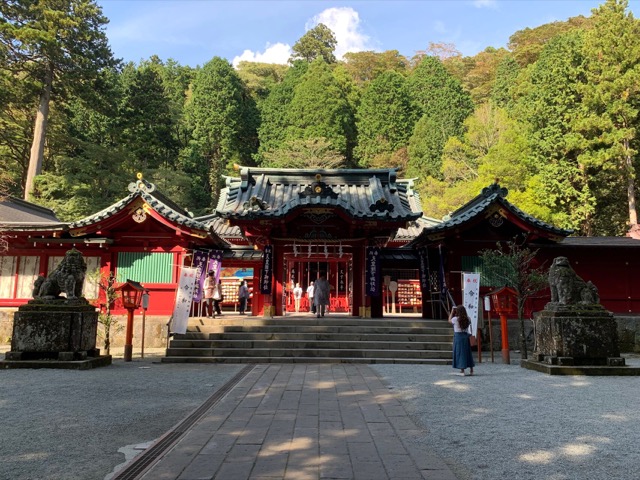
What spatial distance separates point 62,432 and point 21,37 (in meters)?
30.5

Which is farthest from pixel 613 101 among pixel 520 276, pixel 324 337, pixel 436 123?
pixel 324 337

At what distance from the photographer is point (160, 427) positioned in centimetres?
570

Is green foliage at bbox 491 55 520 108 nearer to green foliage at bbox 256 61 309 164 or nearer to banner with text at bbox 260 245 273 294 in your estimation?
green foliage at bbox 256 61 309 164

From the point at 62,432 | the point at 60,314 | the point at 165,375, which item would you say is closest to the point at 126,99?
the point at 60,314

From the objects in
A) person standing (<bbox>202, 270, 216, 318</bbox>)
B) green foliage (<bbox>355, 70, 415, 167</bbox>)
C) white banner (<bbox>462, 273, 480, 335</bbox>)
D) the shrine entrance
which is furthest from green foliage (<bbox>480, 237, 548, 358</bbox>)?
green foliage (<bbox>355, 70, 415, 167</bbox>)

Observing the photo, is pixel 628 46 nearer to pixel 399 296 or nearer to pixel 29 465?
pixel 399 296

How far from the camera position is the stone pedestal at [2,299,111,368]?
10578 millimetres

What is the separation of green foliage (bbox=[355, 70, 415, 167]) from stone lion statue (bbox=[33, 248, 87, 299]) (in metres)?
36.4

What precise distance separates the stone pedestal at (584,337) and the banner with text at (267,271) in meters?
9.21

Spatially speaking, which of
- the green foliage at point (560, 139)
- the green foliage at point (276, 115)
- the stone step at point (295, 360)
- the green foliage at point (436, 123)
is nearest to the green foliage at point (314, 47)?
the green foliage at point (276, 115)

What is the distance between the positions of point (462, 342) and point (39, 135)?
3057cm

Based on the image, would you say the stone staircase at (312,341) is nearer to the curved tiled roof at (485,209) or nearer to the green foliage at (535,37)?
the curved tiled roof at (485,209)

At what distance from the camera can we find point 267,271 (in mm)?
15898

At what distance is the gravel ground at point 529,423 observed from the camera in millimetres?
4324
